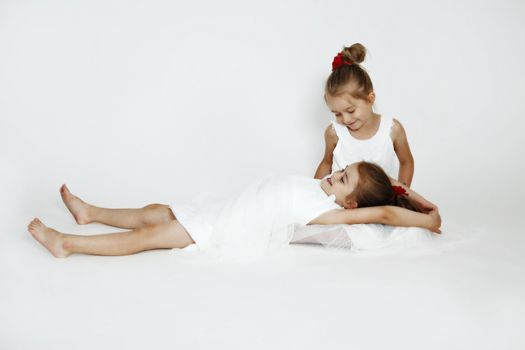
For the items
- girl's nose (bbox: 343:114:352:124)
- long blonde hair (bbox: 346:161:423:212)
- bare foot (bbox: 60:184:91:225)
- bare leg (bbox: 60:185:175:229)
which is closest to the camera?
long blonde hair (bbox: 346:161:423:212)

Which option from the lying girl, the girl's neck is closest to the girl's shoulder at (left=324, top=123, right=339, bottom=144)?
the girl's neck

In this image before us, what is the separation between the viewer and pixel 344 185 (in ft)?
9.03

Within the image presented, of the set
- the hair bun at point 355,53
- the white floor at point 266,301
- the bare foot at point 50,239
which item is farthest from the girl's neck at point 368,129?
the bare foot at point 50,239

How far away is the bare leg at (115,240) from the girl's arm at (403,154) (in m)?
1.30

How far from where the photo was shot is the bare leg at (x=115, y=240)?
244 centimetres

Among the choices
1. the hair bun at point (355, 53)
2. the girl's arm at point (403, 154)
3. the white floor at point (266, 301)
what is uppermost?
the hair bun at point (355, 53)

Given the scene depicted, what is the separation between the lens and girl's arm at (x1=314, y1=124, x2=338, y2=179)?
11.1ft

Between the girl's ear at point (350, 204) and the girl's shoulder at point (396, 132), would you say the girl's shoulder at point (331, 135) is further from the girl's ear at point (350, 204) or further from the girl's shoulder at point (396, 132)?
the girl's ear at point (350, 204)

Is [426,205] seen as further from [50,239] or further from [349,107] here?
[50,239]

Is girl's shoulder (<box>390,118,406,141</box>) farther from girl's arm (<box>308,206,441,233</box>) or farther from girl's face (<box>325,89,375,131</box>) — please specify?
girl's arm (<box>308,206,441,233</box>)

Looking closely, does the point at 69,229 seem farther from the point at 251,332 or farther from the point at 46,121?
the point at 251,332

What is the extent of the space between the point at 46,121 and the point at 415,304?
262 cm

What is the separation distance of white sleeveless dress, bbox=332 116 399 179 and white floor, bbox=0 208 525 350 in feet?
2.80

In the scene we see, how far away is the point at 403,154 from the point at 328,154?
0.41 metres
